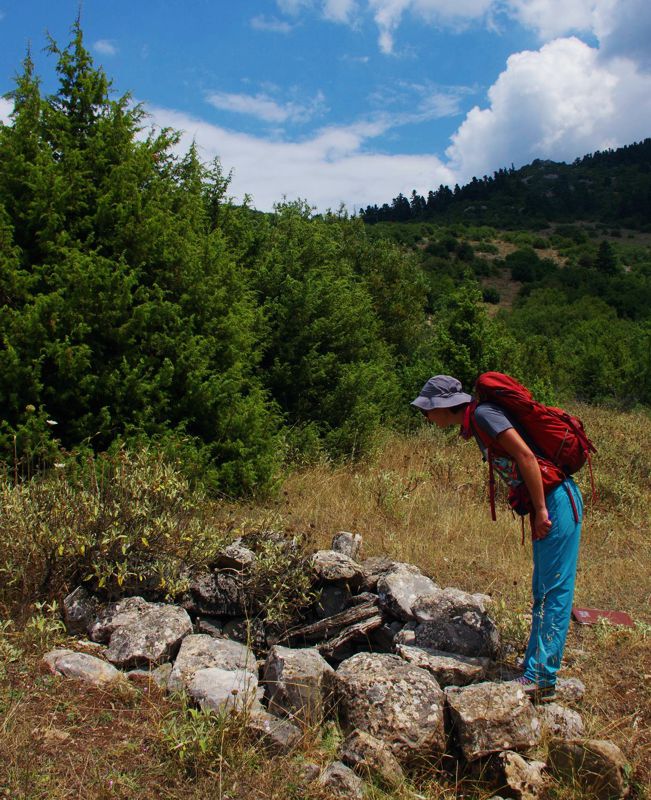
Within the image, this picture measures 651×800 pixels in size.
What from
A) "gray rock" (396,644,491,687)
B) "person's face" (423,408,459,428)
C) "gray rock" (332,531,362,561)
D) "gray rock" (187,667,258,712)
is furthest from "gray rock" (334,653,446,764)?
"gray rock" (332,531,362,561)

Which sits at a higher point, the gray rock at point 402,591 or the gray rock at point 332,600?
the gray rock at point 402,591

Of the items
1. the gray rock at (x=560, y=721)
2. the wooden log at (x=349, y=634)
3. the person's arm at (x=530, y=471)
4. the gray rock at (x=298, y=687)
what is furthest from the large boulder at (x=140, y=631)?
the person's arm at (x=530, y=471)

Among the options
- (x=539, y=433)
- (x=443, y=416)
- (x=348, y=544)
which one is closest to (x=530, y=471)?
(x=539, y=433)

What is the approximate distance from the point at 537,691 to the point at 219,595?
1.99m

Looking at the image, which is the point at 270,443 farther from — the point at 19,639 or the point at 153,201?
the point at 19,639

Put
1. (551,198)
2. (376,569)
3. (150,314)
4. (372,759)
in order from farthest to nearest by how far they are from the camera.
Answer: (551,198)
(150,314)
(376,569)
(372,759)

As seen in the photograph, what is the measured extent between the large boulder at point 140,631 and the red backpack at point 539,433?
2.03 meters

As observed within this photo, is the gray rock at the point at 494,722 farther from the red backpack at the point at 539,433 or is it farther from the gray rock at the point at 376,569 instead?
the gray rock at the point at 376,569

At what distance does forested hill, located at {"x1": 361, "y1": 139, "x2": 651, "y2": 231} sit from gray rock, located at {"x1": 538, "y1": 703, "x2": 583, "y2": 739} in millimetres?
70171

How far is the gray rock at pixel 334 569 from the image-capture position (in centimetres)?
446

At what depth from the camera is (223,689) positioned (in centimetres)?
322

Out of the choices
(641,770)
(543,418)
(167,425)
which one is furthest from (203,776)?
(167,425)

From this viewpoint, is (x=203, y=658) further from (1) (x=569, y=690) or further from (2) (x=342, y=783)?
(1) (x=569, y=690)

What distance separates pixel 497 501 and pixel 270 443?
2.90 metres
